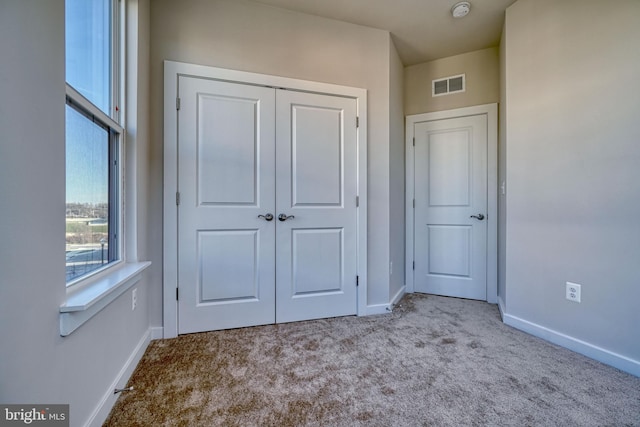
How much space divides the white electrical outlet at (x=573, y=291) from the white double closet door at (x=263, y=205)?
1550 mm

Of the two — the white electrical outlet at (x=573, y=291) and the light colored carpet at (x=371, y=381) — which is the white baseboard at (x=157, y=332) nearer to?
the light colored carpet at (x=371, y=381)

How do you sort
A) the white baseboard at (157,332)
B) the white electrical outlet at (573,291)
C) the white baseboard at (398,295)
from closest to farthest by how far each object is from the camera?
the white electrical outlet at (573,291), the white baseboard at (157,332), the white baseboard at (398,295)

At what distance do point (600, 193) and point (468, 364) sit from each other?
1380mm

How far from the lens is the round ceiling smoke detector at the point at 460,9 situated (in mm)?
2326

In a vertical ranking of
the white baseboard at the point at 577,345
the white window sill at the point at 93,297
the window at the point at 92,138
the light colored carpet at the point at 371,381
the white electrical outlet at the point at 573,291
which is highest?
the window at the point at 92,138

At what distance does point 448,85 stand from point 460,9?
0.87 m

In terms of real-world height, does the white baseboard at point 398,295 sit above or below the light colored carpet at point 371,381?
above

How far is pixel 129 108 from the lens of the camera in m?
1.77

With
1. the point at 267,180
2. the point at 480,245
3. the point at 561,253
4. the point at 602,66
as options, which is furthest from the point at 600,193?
the point at 267,180

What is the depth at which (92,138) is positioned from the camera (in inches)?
55.0

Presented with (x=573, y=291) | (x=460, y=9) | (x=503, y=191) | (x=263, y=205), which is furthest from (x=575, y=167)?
(x=263, y=205)

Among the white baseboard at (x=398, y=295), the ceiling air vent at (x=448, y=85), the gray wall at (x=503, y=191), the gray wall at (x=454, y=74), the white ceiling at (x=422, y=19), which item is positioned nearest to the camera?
the white ceiling at (x=422, y=19)

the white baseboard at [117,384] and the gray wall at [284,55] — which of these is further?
the gray wall at [284,55]

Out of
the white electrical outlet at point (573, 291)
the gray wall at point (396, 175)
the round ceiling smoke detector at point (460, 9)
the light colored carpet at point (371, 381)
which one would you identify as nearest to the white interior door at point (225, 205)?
the light colored carpet at point (371, 381)
